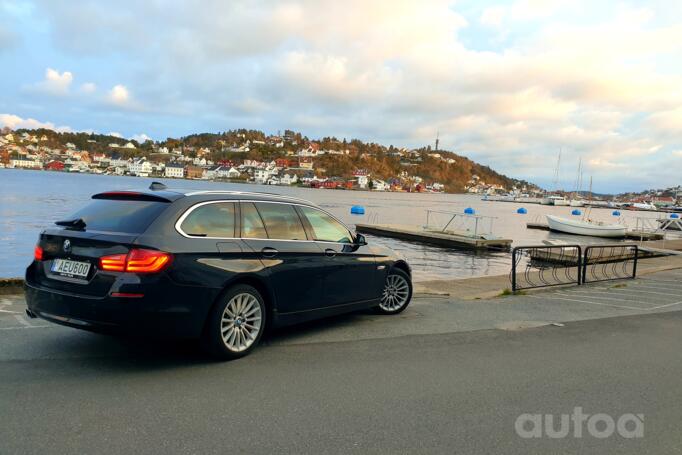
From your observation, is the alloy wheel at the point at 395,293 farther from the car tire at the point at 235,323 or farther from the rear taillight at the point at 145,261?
the rear taillight at the point at 145,261

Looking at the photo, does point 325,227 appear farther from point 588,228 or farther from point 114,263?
point 588,228

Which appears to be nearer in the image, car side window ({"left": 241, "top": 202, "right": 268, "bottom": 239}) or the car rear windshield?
the car rear windshield

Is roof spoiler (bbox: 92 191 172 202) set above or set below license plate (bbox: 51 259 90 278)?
above

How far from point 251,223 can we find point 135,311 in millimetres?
1662

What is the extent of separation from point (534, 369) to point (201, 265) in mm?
3557

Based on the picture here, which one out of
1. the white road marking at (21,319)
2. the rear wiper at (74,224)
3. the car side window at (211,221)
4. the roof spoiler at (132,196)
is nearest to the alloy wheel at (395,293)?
the car side window at (211,221)

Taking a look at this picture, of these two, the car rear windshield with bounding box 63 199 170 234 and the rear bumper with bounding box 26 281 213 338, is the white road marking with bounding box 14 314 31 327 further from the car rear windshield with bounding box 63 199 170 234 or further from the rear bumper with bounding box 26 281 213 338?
the car rear windshield with bounding box 63 199 170 234

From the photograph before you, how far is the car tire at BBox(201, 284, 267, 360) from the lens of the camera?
18.1 feet

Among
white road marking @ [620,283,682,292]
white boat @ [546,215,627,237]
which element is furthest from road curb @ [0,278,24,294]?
white boat @ [546,215,627,237]

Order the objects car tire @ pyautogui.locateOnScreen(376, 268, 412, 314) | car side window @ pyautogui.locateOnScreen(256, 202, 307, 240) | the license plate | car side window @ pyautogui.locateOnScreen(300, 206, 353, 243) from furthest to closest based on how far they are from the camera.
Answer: car tire @ pyautogui.locateOnScreen(376, 268, 412, 314), car side window @ pyautogui.locateOnScreen(300, 206, 353, 243), car side window @ pyautogui.locateOnScreen(256, 202, 307, 240), the license plate

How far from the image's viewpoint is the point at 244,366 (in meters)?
5.57

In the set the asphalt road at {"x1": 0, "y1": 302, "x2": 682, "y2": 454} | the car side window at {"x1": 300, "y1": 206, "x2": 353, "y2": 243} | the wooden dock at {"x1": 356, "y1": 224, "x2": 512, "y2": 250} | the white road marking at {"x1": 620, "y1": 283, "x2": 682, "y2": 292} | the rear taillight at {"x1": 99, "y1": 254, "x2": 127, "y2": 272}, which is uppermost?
the car side window at {"x1": 300, "y1": 206, "x2": 353, "y2": 243}

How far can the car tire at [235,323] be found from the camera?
Result: 18.1ft

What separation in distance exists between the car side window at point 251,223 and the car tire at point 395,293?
271 centimetres
